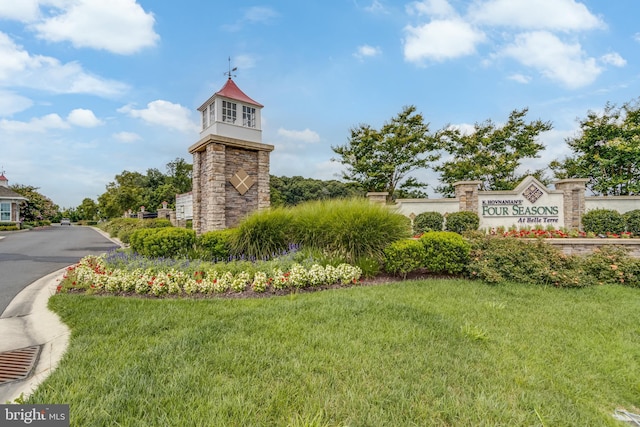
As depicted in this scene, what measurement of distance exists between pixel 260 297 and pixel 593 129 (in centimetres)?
1749

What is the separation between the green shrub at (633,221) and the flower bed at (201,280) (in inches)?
471

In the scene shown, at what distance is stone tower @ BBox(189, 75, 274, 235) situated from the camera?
8703mm

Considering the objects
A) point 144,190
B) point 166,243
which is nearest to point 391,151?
point 166,243

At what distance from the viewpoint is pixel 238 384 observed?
2.20 m

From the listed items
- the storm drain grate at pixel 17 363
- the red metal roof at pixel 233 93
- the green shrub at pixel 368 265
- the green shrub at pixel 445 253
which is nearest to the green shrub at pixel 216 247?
the green shrub at pixel 368 265

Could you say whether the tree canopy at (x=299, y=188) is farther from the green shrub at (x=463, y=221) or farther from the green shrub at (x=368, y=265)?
the green shrub at (x=368, y=265)

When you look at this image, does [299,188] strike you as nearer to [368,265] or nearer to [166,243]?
[166,243]

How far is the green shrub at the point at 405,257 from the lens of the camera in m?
5.88

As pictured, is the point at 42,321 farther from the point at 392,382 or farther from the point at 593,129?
the point at 593,129

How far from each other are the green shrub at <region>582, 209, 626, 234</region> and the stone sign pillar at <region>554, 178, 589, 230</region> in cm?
30

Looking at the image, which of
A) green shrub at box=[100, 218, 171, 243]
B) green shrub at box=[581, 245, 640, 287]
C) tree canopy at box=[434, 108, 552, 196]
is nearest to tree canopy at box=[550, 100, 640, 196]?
tree canopy at box=[434, 108, 552, 196]

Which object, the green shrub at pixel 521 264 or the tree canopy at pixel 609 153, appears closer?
the green shrub at pixel 521 264

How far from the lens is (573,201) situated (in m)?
12.3

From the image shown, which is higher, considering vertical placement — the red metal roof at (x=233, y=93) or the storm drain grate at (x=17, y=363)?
the red metal roof at (x=233, y=93)
